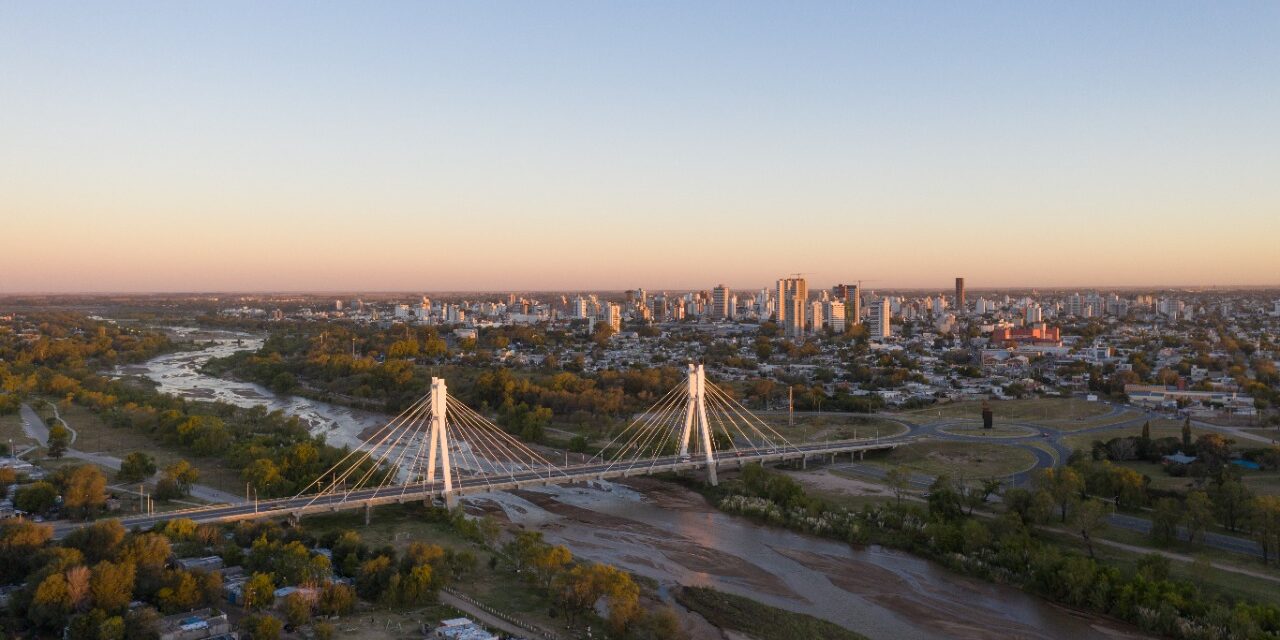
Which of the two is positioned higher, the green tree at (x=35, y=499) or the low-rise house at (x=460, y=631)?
the green tree at (x=35, y=499)

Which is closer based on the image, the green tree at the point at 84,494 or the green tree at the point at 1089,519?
the green tree at the point at 1089,519

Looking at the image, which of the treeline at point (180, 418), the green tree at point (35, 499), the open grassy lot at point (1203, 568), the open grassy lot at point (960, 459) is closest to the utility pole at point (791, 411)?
the open grassy lot at point (960, 459)

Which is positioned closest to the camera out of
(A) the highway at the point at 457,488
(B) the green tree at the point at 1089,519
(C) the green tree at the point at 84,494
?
(B) the green tree at the point at 1089,519

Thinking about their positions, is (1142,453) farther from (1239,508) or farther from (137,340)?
(137,340)

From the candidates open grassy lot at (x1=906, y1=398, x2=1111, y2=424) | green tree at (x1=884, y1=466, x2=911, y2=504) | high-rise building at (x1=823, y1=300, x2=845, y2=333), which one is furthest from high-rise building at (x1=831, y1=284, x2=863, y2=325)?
green tree at (x1=884, y1=466, x2=911, y2=504)

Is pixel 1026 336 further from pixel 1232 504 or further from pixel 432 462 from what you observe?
pixel 432 462

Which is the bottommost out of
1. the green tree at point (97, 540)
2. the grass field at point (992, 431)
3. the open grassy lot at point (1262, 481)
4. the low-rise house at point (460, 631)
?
the grass field at point (992, 431)

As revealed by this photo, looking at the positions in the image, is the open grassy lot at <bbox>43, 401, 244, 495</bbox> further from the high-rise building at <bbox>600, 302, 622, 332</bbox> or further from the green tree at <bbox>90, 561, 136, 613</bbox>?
the high-rise building at <bbox>600, 302, 622, 332</bbox>

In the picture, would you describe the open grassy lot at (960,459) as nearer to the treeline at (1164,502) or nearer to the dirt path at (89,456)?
the treeline at (1164,502)
